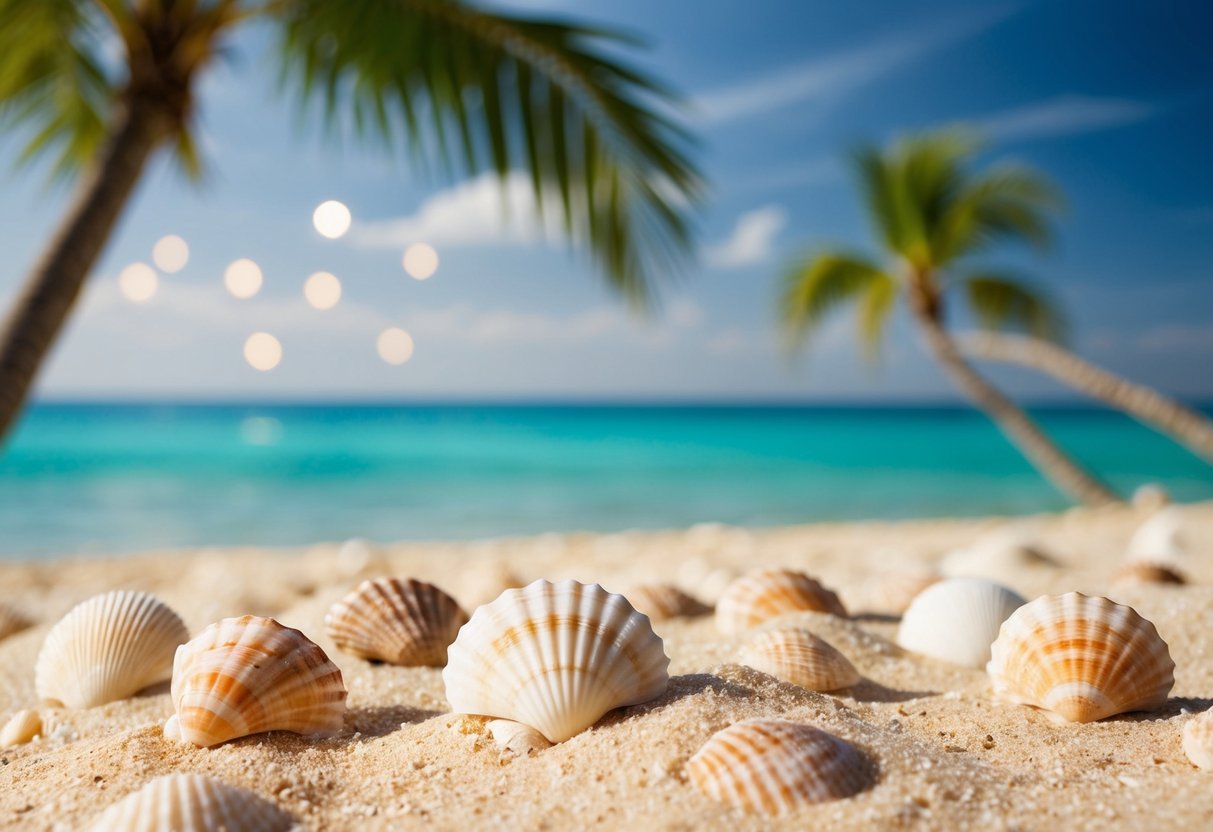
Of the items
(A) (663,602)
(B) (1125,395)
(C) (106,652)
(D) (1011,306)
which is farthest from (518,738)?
(D) (1011,306)

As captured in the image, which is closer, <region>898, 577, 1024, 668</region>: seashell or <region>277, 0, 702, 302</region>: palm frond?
<region>898, 577, 1024, 668</region>: seashell

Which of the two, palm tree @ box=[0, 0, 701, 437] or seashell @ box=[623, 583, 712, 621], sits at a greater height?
palm tree @ box=[0, 0, 701, 437]

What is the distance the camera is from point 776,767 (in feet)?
3.92

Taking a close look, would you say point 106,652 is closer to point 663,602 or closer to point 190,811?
point 190,811

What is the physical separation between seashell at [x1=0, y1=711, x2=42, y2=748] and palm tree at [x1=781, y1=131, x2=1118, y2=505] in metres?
11.6

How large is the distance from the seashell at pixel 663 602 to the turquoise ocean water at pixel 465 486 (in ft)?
26.3

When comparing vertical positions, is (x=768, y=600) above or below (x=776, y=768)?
below

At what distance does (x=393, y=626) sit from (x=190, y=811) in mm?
971

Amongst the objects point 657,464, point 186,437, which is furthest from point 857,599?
point 186,437

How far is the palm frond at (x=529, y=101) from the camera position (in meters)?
3.98

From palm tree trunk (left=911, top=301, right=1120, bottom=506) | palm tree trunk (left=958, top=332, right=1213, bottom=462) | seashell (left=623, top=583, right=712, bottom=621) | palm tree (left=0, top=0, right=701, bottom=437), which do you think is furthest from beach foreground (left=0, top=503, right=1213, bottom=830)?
palm tree trunk (left=911, top=301, right=1120, bottom=506)

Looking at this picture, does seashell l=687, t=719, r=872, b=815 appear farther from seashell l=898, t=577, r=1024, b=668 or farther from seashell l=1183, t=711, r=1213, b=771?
seashell l=898, t=577, r=1024, b=668

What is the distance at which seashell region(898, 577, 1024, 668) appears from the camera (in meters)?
2.16

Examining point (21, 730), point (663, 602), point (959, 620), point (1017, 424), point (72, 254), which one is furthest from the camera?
point (1017, 424)
